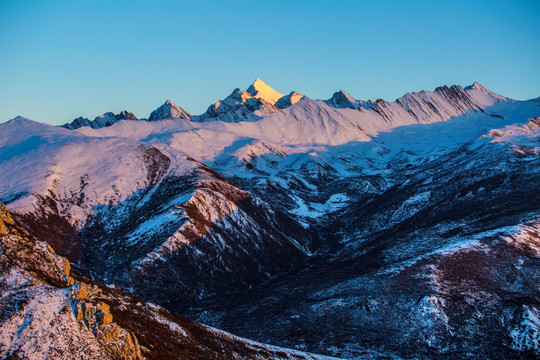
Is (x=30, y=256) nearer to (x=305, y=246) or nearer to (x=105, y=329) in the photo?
(x=105, y=329)

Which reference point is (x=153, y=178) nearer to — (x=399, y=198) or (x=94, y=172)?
(x=94, y=172)

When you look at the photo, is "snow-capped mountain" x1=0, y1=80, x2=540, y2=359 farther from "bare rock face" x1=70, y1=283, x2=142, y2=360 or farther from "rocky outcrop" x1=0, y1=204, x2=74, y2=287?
"rocky outcrop" x1=0, y1=204, x2=74, y2=287

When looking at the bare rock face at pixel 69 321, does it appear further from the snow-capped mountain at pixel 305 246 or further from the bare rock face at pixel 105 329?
the snow-capped mountain at pixel 305 246

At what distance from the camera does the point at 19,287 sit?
3753cm

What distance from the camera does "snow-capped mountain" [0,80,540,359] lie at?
6031 centimetres

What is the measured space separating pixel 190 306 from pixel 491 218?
62800mm

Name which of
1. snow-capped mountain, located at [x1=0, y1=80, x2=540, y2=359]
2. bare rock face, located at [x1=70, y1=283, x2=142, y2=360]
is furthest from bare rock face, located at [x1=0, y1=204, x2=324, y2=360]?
snow-capped mountain, located at [x1=0, y1=80, x2=540, y2=359]

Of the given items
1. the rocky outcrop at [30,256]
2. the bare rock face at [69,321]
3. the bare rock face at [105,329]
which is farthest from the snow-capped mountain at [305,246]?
the rocky outcrop at [30,256]

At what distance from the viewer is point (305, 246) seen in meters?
115

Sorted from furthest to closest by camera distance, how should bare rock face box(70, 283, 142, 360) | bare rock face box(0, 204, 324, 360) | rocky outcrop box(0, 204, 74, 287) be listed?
1. rocky outcrop box(0, 204, 74, 287)
2. bare rock face box(70, 283, 142, 360)
3. bare rock face box(0, 204, 324, 360)

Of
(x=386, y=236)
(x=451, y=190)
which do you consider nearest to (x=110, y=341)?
(x=386, y=236)

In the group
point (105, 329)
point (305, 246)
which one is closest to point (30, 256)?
point (105, 329)

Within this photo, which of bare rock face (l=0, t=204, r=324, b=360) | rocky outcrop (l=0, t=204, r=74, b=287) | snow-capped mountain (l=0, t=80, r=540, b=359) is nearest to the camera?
bare rock face (l=0, t=204, r=324, b=360)

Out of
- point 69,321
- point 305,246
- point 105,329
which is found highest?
Answer: point 69,321
